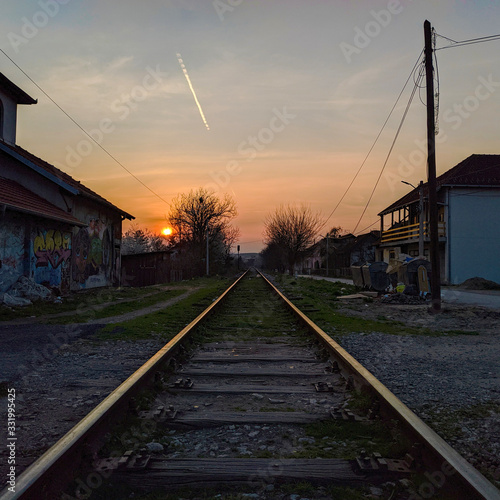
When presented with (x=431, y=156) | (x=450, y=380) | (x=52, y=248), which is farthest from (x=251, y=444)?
(x=52, y=248)

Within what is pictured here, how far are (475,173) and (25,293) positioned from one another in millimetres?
29962

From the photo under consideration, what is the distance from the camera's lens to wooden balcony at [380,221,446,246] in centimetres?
3142

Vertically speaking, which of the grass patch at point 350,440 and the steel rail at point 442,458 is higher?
the steel rail at point 442,458

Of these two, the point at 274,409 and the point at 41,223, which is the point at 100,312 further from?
the point at 274,409

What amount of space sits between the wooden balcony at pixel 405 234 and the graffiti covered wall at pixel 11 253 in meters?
26.6

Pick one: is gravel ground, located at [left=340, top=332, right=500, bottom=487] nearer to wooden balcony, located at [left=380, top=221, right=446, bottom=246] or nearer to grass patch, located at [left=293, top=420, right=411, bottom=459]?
grass patch, located at [left=293, top=420, right=411, bottom=459]

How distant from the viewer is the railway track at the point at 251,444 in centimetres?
233

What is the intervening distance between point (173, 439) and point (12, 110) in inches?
713

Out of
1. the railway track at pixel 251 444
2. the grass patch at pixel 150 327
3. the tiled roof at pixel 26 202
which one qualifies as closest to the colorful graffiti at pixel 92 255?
the tiled roof at pixel 26 202

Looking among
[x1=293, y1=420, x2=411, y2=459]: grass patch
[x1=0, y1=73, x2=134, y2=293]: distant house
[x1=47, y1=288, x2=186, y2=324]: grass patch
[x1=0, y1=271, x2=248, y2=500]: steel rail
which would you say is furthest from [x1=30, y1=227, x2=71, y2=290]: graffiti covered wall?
[x1=293, y1=420, x2=411, y2=459]: grass patch

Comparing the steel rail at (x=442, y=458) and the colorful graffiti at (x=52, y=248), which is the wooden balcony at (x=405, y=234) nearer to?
the colorful graffiti at (x=52, y=248)

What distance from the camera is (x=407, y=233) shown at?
35.1 m

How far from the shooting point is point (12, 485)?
Result: 2045 millimetres

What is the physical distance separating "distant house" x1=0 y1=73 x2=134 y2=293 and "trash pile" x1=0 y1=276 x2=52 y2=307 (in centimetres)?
19
